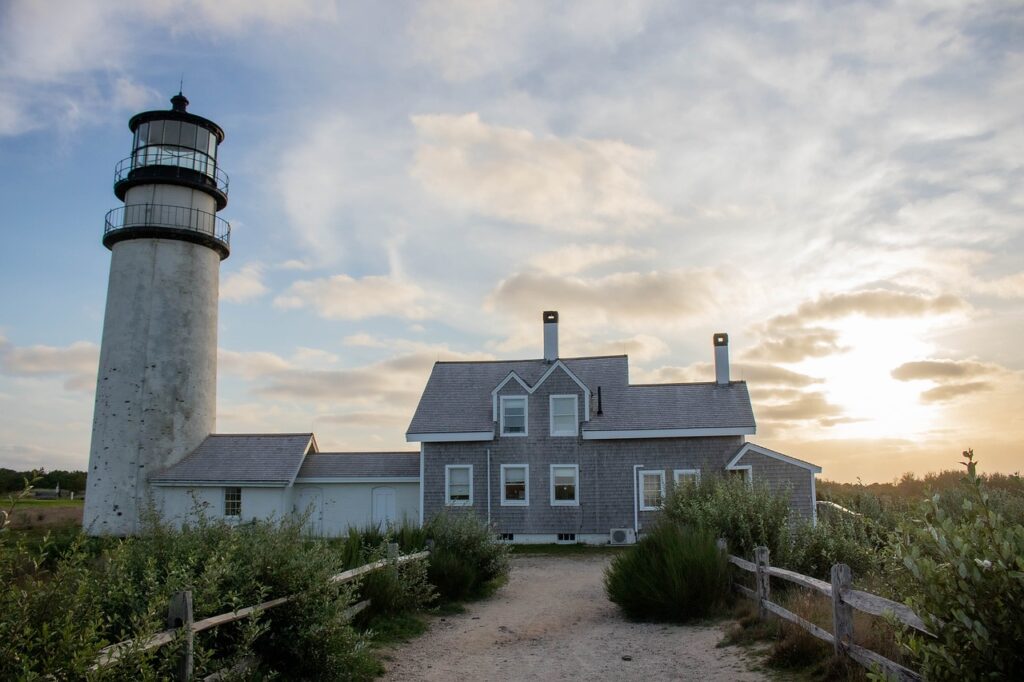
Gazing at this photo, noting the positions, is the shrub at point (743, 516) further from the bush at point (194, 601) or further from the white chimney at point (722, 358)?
the white chimney at point (722, 358)

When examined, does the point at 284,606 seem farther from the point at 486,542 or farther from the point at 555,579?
the point at 555,579

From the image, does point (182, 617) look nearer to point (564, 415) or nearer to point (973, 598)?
point (973, 598)

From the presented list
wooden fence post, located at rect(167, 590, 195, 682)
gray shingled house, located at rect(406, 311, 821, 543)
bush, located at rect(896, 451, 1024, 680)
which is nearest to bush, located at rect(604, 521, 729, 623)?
bush, located at rect(896, 451, 1024, 680)

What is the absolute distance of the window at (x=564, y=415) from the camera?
88.0ft

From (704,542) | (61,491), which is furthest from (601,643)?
(61,491)

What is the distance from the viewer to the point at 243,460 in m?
28.3

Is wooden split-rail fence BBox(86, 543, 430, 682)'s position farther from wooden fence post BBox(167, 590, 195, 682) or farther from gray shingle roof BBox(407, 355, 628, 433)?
gray shingle roof BBox(407, 355, 628, 433)

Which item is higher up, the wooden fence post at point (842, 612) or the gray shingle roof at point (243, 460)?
the gray shingle roof at point (243, 460)

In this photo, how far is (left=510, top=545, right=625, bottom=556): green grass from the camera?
76.5ft

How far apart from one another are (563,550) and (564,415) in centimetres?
478

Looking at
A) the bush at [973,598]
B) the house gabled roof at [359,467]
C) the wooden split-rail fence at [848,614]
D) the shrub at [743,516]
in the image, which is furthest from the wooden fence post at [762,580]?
the house gabled roof at [359,467]

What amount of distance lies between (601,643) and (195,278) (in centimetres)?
2301

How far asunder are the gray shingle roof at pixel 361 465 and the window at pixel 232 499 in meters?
2.19

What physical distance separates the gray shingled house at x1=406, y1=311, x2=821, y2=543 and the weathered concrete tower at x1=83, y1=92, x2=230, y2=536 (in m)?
8.73
